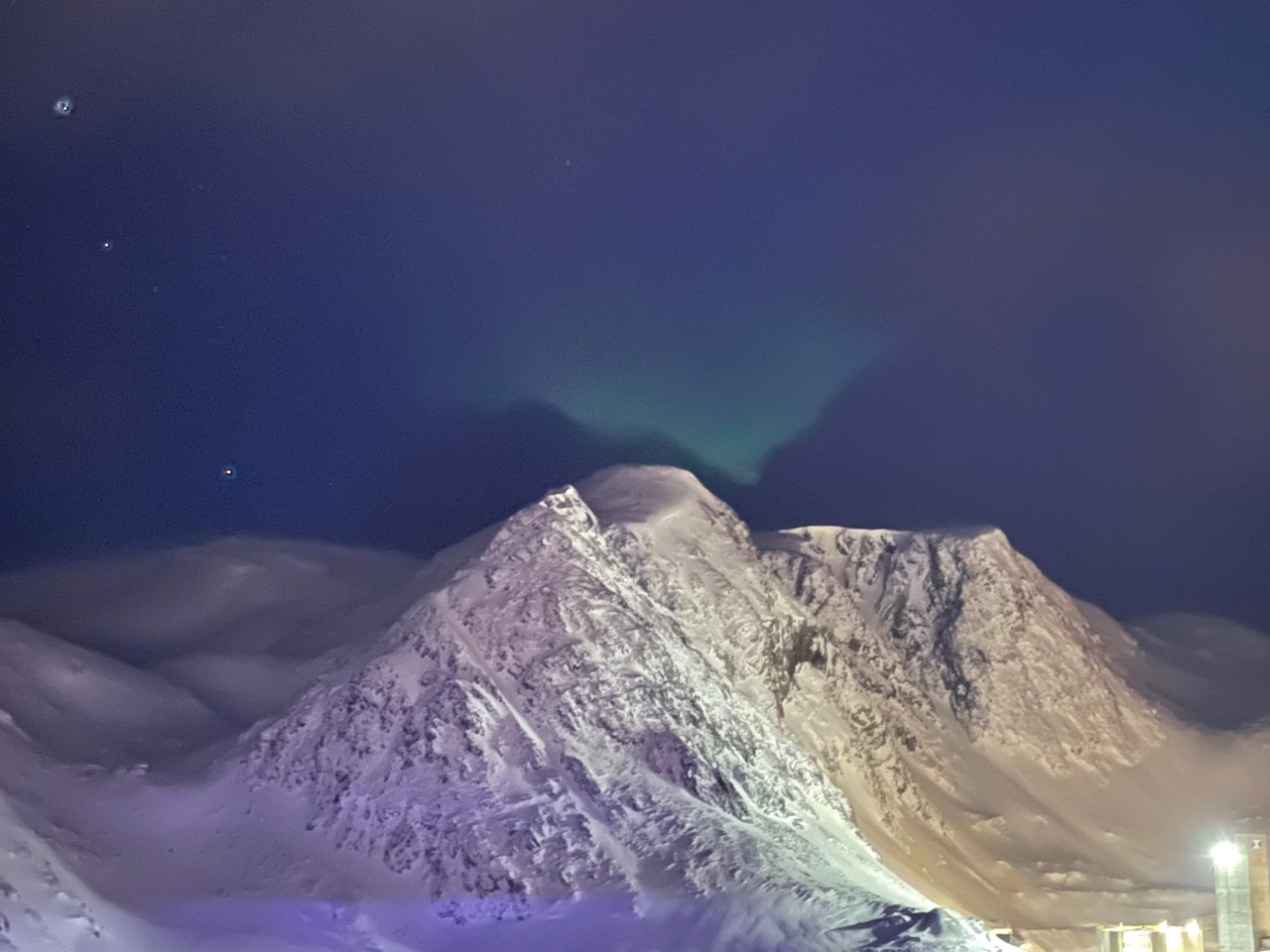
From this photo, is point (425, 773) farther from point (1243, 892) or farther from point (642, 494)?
point (642, 494)

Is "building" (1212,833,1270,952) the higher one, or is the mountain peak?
the mountain peak

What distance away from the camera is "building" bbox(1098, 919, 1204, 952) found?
9425 centimetres

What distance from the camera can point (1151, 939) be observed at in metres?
95.1

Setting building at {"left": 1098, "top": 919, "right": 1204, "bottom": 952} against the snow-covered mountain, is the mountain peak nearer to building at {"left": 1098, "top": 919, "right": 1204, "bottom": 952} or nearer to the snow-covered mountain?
the snow-covered mountain

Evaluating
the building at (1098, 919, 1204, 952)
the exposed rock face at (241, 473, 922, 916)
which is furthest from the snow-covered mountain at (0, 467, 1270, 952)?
the building at (1098, 919, 1204, 952)

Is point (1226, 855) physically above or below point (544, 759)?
below

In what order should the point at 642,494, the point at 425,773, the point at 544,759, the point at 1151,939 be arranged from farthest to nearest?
the point at 642,494 → the point at 1151,939 → the point at 544,759 → the point at 425,773

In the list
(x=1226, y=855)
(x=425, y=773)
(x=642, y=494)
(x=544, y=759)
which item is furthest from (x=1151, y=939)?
(x=642, y=494)

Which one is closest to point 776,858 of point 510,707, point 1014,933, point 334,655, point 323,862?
point 510,707

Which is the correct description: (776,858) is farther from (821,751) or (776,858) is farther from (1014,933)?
(821,751)

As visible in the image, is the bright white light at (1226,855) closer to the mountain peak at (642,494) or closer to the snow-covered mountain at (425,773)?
the snow-covered mountain at (425,773)

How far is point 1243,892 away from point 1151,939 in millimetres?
6234

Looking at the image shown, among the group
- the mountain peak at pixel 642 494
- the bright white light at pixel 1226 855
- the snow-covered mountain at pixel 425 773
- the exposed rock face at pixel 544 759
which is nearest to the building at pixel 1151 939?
the bright white light at pixel 1226 855

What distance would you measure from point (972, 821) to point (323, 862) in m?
102
